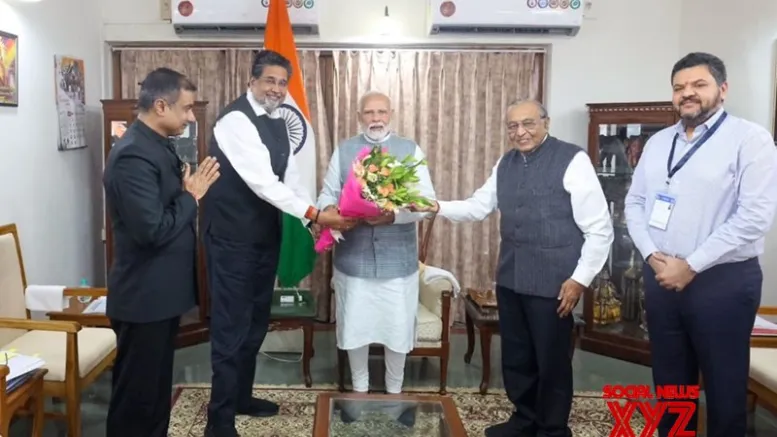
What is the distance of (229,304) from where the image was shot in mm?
2693

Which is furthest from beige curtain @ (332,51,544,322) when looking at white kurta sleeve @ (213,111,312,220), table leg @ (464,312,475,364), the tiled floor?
white kurta sleeve @ (213,111,312,220)

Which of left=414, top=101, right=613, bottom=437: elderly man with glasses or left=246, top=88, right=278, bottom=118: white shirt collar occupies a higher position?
left=246, top=88, right=278, bottom=118: white shirt collar

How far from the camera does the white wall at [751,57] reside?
365 centimetres

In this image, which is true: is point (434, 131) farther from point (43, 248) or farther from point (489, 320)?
point (43, 248)

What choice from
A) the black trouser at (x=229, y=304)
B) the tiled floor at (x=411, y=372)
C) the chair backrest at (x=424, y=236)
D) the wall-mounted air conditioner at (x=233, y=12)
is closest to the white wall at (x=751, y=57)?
the tiled floor at (x=411, y=372)

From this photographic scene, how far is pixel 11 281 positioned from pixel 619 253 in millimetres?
3456

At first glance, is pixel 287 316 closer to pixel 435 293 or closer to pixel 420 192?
pixel 435 293

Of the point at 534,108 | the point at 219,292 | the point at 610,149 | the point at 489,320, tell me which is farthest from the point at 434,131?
the point at 219,292

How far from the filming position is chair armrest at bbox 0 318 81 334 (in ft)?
8.09

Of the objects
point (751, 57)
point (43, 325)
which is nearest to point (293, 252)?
point (43, 325)

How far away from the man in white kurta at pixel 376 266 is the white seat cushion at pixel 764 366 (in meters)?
1.47

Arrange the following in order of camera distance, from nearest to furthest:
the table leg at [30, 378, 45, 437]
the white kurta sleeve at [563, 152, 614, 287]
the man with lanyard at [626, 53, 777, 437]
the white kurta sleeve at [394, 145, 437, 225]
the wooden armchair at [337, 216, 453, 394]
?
the man with lanyard at [626, 53, 777, 437], the table leg at [30, 378, 45, 437], the white kurta sleeve at [563, 152, 614, 287], the white kurta sleeve at [394, 145, 437, 225], the wooden armchair at [337, 216, 453, 394]

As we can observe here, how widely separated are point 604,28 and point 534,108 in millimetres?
2227

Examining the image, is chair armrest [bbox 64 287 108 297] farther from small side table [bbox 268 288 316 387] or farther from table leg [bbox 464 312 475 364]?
table leg [bbox 464 312 475 364]
